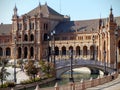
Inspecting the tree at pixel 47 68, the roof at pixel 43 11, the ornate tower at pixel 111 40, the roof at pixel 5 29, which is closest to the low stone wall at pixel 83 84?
the tree at pixel 47 68

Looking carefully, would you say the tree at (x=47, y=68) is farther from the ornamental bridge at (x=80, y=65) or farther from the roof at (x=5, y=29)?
the roof at (x=5, y=29)

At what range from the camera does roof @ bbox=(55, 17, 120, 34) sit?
88056mm

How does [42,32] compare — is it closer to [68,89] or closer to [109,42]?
[109,42]

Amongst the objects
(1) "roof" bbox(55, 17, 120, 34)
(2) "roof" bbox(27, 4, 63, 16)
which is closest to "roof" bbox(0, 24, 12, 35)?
(2) "roof" bbox(27, 4, 63, 16)

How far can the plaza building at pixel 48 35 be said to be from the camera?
86.6 m

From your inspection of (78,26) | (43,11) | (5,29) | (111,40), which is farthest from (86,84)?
(5,29)

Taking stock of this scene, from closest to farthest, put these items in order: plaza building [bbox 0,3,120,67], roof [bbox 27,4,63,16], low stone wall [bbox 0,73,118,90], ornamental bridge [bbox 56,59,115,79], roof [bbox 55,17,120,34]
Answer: low stone wall [bbox 0,73,118,90]
ornamental bridge [bbox 56,59,115,79]
plaza building [bbox 0,3,120,67]
roof [bbox 55,17,120,34]
roof [bbox 27,4,63,16]

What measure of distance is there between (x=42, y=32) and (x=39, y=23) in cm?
258

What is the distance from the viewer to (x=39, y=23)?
94.2 meters

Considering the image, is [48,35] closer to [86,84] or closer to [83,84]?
[86,84]

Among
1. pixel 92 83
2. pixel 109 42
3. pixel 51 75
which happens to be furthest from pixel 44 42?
pixel 92 83

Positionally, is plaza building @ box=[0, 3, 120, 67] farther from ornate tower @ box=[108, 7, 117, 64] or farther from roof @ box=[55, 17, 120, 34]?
ornate tower @ box=[108, 7, 117, 64]

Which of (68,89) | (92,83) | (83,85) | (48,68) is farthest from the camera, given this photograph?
(48,68)

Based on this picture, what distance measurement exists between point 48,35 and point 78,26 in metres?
9.05
